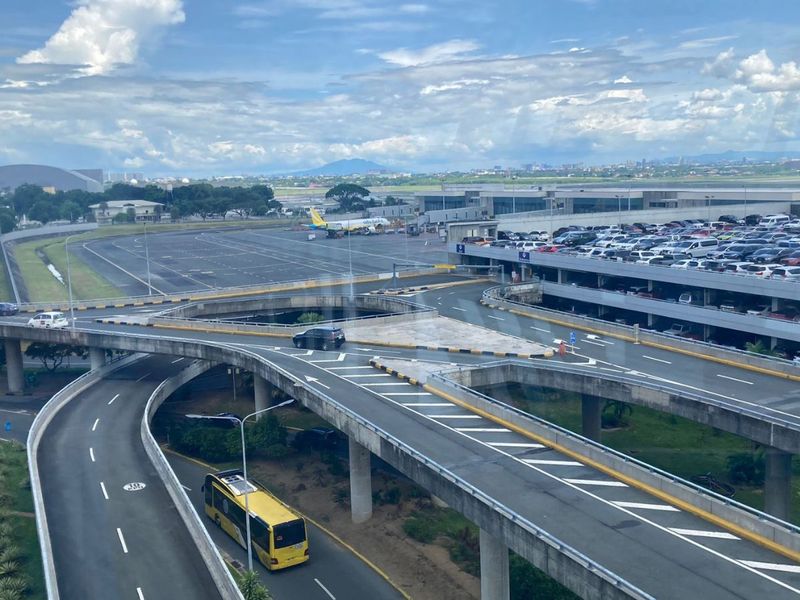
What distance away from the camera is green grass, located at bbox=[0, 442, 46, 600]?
999 inches

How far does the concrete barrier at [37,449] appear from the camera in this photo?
73.9 ft

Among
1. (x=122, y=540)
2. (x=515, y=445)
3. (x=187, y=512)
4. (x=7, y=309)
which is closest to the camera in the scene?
(x=122, y=540)

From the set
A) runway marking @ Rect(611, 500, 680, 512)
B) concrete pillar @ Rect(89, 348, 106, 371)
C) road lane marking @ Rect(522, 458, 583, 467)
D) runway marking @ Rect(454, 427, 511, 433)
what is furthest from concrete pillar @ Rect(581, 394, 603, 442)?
concrete pillar @ Rect(89, 348, 106, 371)

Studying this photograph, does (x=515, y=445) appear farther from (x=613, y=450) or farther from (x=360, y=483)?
(x=360, y=483)

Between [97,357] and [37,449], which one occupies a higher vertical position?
[97,357]

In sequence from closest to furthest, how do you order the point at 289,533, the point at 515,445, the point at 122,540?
1. the point at 122,540
2. the point at 515,445
3. the point at 289,533

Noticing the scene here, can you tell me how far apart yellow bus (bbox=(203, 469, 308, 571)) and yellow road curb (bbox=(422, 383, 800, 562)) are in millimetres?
8633

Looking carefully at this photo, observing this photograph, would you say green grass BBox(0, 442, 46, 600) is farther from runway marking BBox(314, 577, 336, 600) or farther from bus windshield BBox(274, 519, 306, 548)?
runway marking BBox(314, 577, 336, 600)

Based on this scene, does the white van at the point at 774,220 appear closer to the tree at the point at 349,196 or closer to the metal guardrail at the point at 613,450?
the metal guardrail at the point at 613,450

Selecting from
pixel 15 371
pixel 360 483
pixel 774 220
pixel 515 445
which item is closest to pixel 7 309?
pixel 15 371

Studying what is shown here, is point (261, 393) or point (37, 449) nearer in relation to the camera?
point (37, 449)

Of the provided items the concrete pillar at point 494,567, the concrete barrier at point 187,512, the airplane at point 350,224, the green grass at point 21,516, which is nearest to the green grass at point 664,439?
the concrete pillar at point 494,567

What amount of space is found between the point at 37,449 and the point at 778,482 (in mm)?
30993

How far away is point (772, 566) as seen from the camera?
18922 mm
